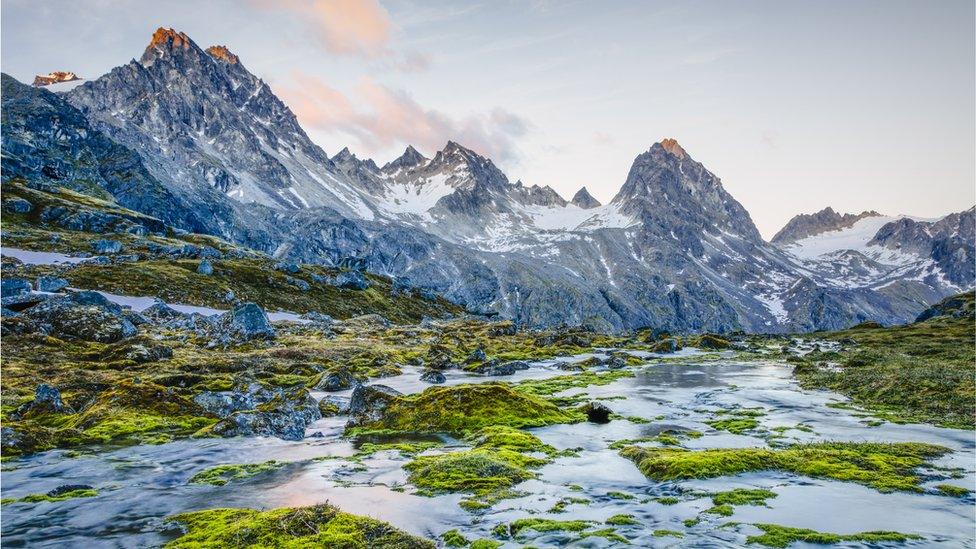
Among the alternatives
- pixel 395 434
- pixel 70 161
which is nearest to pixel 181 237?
pixel 70 161

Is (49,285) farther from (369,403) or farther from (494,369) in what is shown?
(369,403)

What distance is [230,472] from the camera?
68.5 feet

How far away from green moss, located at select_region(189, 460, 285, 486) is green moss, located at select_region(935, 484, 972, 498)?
79.6ft

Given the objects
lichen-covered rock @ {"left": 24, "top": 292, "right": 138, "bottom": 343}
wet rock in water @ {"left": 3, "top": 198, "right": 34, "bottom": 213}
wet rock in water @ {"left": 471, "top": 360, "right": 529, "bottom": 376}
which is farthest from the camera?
wet rock in water @ {"left": 3, "top": 198, "right": 34, "bottom": 213}

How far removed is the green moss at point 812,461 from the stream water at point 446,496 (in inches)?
26.1

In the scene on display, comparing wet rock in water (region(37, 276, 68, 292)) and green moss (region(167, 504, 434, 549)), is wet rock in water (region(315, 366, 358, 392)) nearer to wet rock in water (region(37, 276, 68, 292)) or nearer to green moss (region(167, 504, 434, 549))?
green moss (region(167, 504, 434, 549))

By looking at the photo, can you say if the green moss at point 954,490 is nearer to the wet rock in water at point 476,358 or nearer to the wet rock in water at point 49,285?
the wet rock in water at point 476,358

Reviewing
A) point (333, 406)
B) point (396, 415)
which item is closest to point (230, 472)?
point (396, 415)

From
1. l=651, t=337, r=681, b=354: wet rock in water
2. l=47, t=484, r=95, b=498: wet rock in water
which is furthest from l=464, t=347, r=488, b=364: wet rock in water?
l=47, t=484, r=95, b=498: wet rock in water

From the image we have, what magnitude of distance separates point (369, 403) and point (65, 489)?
1491cm

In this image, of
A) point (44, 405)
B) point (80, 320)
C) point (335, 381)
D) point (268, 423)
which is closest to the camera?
point (268, 423)

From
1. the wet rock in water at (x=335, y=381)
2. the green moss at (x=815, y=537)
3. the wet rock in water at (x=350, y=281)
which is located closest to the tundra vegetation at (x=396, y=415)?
the green moss at (x=815, y=537)

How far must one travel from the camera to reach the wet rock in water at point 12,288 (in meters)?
52.4

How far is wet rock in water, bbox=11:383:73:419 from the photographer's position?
27.8 m
